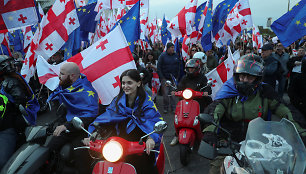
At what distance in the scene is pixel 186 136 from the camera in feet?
14.8

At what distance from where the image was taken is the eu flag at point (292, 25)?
5.21 metres

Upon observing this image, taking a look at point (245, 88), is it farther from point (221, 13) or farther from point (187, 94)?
point (221, 13)

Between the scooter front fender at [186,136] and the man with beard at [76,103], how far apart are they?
5.73 ft

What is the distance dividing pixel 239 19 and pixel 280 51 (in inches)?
79.9

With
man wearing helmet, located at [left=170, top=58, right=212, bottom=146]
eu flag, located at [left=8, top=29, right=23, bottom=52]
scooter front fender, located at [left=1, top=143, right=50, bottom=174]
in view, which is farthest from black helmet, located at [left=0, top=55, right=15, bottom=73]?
eu flag, located at [left=8, top=29, right=23, bottom=52]

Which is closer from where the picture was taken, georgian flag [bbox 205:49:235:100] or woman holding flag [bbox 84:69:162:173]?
woman holding flag [bbox 84:69:162:173]

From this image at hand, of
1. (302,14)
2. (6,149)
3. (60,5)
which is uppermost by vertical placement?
(60,5)

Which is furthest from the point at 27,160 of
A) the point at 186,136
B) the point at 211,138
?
the point at 186,136

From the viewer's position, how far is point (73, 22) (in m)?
5.77

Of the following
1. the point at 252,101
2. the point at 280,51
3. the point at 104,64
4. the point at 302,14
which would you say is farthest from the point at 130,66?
the point at 280,51

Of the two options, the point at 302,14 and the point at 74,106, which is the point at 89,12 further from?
the point at 302,14

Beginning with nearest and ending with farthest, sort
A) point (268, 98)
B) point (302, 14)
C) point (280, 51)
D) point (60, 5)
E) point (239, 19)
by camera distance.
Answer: point (268, 98) < point (302, 14) < point (60, 5) < point (280, 51) < point (239, 19)

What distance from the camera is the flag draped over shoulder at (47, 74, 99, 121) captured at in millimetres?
3479

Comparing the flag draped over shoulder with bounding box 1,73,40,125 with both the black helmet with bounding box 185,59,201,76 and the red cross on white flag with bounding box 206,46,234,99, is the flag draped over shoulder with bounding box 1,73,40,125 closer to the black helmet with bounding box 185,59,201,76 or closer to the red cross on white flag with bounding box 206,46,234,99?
the black helmet with bounding box 185,59,201,76
